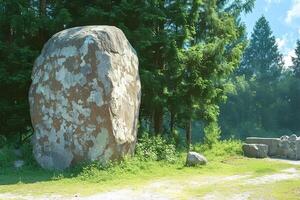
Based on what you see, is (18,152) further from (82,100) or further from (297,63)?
(297,63)

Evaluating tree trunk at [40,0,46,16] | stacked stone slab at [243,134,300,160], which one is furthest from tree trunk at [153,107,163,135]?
tree trunk at [40,0,46,16]

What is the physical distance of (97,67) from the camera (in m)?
12.1

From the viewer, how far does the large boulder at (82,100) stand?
1189cm

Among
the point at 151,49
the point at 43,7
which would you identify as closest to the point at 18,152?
the point at 43,7

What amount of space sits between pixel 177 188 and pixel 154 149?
4.26 meters

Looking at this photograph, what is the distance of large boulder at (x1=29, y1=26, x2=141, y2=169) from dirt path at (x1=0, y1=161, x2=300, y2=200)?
2.12 m

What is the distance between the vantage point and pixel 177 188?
977 centimetres

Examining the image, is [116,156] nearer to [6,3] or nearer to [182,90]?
[182,90]

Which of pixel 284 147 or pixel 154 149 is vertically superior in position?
pixel 154 149

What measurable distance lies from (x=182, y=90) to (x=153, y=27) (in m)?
2.41

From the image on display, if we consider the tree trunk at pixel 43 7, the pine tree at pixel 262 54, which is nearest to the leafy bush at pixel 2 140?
the tree trunk at pixel 43 7

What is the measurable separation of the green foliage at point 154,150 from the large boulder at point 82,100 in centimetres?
76

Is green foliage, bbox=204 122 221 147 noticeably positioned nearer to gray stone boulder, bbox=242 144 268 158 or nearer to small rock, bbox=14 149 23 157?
gray stone boulder, bbox=242 144 268 158

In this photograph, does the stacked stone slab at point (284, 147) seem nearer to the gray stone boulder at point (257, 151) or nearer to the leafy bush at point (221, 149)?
the gray stone boulder at point (257, 151)
